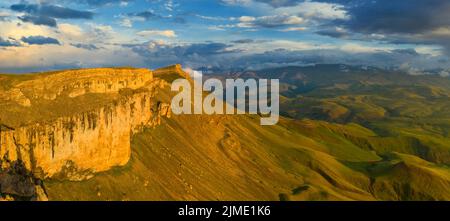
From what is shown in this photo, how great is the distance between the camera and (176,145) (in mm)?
198125

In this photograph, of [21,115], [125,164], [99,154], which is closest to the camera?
[21,115]

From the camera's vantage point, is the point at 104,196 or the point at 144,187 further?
A: the point at 144,187

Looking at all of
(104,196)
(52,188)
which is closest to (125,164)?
(104,196)

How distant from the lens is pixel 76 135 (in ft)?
433

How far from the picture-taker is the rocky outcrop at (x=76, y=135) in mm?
115500

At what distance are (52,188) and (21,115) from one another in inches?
782

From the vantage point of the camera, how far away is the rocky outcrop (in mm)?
115500
